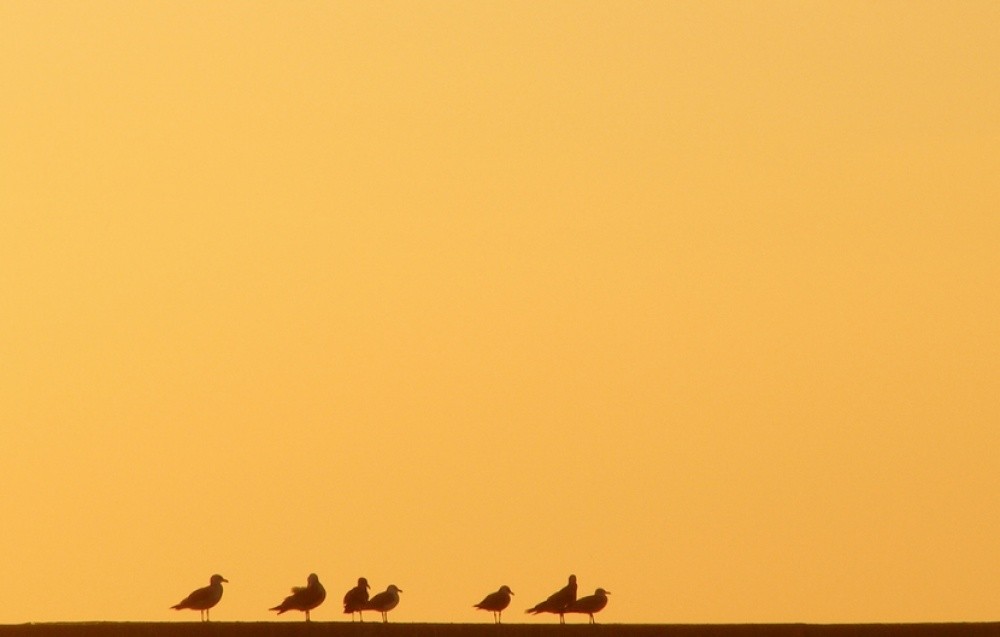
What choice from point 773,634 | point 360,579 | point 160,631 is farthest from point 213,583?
point 773,634

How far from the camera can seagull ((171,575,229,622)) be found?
6994 cm

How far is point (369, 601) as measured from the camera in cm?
7150

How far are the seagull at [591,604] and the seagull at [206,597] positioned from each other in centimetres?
736

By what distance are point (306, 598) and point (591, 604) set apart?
6.16 metres

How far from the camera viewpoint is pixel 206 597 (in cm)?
7012

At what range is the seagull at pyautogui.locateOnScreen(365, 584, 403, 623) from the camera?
234ft

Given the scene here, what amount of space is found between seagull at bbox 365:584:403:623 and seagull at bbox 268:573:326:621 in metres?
1.74

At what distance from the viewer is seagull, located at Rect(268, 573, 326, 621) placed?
227 ft

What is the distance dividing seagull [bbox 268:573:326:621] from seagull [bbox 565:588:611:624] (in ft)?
17.9

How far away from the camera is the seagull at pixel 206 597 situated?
69938 mm

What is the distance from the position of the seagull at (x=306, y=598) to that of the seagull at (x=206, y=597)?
5.30ft

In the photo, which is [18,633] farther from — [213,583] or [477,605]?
[477,605]

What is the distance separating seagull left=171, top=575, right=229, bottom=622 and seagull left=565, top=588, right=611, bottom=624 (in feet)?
24.1

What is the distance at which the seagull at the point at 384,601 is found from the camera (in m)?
71.4
